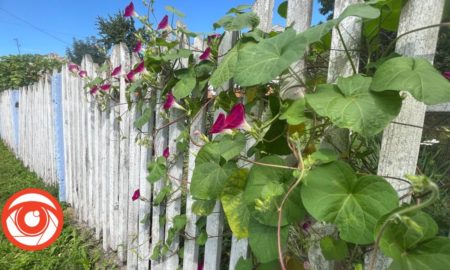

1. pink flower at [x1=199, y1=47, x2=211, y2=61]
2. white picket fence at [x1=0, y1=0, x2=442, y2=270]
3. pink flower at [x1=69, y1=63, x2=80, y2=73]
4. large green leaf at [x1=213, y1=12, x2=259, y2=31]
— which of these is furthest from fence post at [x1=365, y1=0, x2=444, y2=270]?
pink flower at [x1=69, y1=63, x2=80, y2=73]

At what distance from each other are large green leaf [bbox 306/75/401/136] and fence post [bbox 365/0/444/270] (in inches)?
5.3

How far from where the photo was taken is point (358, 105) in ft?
2.79

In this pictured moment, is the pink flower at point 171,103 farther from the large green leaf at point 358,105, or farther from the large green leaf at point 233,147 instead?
the large green leaf at point 358,105

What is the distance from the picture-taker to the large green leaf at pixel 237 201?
128cm

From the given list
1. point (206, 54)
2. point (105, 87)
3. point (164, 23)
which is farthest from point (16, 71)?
point (206, 54)

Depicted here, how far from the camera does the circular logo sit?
1.82m

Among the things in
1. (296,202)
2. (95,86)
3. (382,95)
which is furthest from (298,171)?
(95,86)

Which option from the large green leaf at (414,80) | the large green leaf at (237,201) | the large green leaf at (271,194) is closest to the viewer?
the large green leaf at (414,80)

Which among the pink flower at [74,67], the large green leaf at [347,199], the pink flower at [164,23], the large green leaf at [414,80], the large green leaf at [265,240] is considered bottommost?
the large green leaf at [265,240]

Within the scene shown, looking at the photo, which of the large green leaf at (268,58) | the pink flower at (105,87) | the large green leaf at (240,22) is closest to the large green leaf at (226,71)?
the large green leaf at (240,22)

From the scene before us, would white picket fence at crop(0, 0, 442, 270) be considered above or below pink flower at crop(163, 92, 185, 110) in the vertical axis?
below

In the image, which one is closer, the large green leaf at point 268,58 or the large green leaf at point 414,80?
the large green leaf at point 414,80

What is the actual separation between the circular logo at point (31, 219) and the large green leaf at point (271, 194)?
1287mm

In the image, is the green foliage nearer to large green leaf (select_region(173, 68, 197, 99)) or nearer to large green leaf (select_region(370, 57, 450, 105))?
large green leaf (select_region(370, 57, 450, 105))
